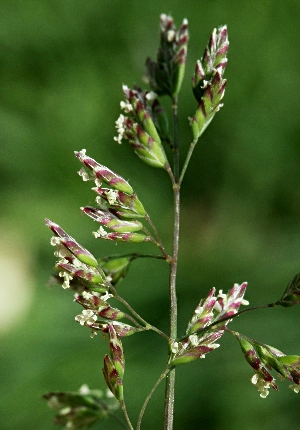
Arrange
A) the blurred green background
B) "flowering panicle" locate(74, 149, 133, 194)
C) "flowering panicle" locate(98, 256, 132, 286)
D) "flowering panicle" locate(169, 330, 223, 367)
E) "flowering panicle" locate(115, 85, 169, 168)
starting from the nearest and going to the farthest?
"flowering panicle" locate(169, 330, 223, 367) < "flowering panicle" locate(74, 149, 133, 194) < "flowering panicle" locate(115, 85, 169, 168) < "flowering panicle" locate(98, 256, 132, 286) < the blurred green background

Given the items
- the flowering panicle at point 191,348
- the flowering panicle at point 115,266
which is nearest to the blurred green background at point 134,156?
→ the flowering panicle at point 115,266

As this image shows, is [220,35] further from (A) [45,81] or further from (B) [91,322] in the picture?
(A) [45,81]

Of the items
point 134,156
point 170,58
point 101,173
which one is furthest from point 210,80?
point 134,156

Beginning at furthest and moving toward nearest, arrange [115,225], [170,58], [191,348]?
[170,58], [115,225], [191,348]

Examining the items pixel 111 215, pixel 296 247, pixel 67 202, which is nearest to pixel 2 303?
pixel 67 202

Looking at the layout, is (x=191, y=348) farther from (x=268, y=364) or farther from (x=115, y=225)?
(x=115, y=225)

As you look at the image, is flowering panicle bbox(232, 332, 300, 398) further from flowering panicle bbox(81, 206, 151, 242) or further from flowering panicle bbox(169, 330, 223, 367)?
flowering panicle bbox(81, 206, 151, 242)

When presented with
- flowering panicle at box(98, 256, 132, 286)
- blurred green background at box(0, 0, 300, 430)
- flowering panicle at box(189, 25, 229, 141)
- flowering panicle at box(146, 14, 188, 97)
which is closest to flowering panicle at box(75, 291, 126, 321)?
flowering panicle at box(98, 256, 132, 286)
